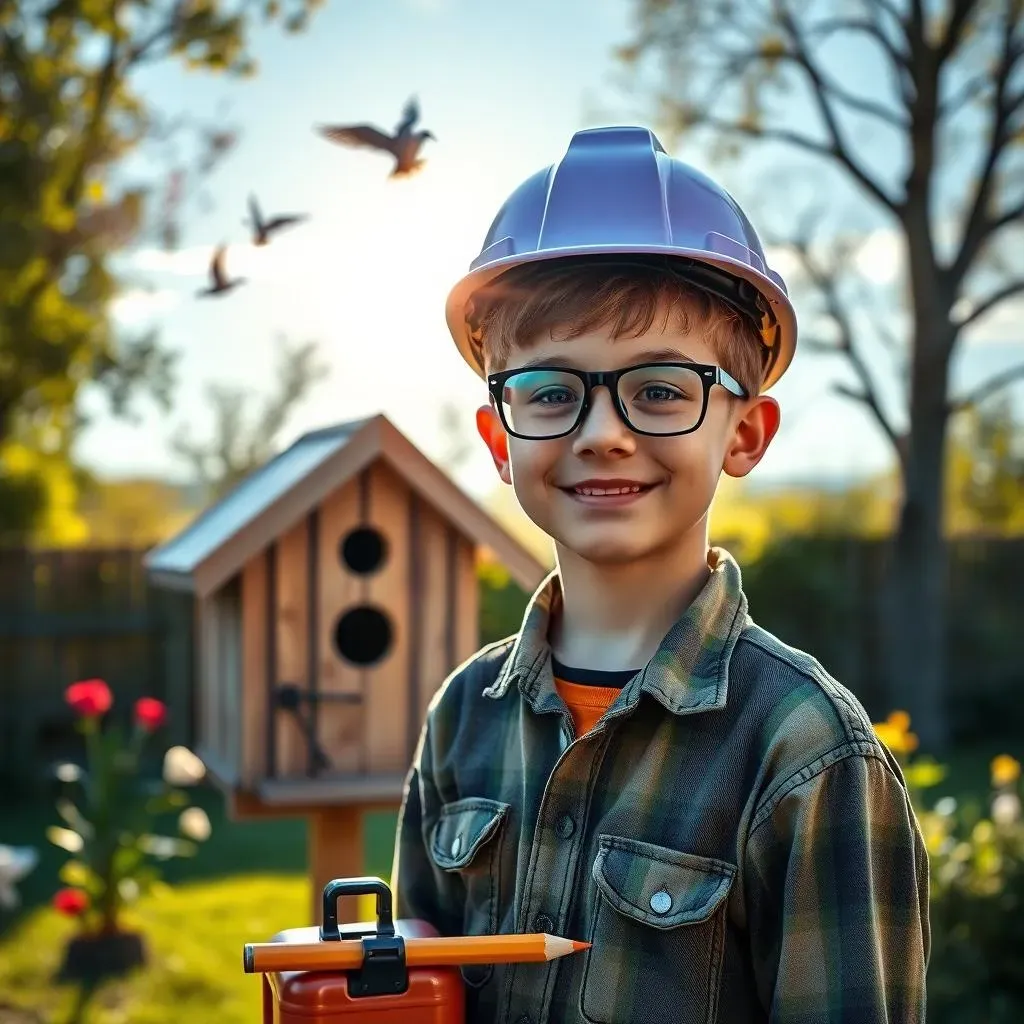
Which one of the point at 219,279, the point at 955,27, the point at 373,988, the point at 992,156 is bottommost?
the point at 373,988

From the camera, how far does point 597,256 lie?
1386 millimetres

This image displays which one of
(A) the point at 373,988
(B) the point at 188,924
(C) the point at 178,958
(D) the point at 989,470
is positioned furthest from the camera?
(D) the point at 989,470

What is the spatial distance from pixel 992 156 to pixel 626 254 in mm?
8375

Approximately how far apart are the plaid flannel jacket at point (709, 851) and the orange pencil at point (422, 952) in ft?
0.48

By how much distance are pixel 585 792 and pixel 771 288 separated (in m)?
0.59

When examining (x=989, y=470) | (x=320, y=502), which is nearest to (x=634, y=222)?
(x=320, y=502)

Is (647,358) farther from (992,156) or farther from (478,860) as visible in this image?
(992,156)

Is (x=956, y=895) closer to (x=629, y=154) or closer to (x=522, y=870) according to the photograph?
(x=522, y=870)

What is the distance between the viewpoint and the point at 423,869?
168 cm

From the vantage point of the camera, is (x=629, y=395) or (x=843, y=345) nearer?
(x=629, y=395)

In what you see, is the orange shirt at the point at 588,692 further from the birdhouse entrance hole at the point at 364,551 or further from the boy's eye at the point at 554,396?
the birdhouse entrance hole at the point at 364,551

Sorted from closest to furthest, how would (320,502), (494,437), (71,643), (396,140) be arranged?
1. (494,437)
2. (396,140)
3. (320,502)
4. (71,643)

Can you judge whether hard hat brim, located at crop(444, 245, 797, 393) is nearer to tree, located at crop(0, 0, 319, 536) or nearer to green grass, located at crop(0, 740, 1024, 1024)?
green grass, located at crop(0, 740, 1024, 1024)

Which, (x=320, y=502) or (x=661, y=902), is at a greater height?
(x=320, y=502)
